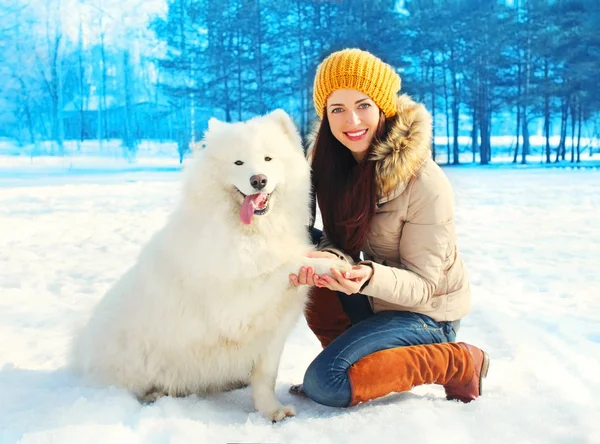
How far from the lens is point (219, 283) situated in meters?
1.79

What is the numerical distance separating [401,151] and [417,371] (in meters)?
0.77

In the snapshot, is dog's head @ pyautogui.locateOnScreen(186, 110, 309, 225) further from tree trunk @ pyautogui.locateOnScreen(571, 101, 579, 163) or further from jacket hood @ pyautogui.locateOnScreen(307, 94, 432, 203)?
tree trunk @ pyautogui.locateOnScreen(571, 101, 579, 163)

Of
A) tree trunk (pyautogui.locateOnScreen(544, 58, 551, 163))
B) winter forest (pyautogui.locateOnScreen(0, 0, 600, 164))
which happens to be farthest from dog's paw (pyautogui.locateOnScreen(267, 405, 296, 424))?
tree trunk (pyautogui.locateOnScreen(544, 58, 551, 163))

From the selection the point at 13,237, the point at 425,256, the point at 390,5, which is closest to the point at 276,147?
the point at 425,256

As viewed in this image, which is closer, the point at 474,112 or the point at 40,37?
the point at 40,37

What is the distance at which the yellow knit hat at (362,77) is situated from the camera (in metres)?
1.94

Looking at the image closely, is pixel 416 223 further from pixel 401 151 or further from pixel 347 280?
pixel 347 280

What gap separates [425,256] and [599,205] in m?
6.71

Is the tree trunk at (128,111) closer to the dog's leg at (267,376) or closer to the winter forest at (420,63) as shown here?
the winter forest at (420,63)

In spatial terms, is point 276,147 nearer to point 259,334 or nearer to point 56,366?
point 259,334

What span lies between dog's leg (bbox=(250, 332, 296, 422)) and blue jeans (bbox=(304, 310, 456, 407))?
0.12 metres

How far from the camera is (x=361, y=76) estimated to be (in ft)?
6.38

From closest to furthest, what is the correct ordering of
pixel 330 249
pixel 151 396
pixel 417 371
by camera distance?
pixel 417 371
pixel 151 396
pixel 330 249

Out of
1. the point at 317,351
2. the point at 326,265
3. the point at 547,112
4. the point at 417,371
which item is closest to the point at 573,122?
the point at 547,112
